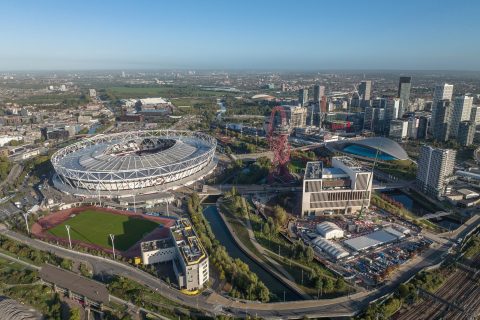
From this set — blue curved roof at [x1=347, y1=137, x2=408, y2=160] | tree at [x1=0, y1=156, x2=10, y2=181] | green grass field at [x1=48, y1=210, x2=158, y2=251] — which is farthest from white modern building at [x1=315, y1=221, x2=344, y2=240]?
tree at [x1=0, y1=156, x2=10, y2=181]

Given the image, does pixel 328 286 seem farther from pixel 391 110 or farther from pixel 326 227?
pixel 391 110

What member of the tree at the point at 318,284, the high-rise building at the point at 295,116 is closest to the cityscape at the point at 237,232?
Answer: the tree at the point at 318,284

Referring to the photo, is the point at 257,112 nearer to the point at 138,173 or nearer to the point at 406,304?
the point at 138,173

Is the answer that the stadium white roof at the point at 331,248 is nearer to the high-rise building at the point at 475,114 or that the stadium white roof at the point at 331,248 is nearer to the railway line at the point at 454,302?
the railway line at the point at 454,302

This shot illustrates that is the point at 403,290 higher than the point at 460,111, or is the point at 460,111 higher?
the point at 460,111

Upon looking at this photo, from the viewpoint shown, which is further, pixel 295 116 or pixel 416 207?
pixel 295 116

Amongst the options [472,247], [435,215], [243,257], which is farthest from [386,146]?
[243,257]

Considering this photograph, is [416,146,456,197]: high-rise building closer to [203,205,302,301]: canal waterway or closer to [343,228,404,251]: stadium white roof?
[343,228,404,251]: stadium white roof

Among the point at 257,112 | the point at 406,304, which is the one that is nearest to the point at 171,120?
the point at 257,112
